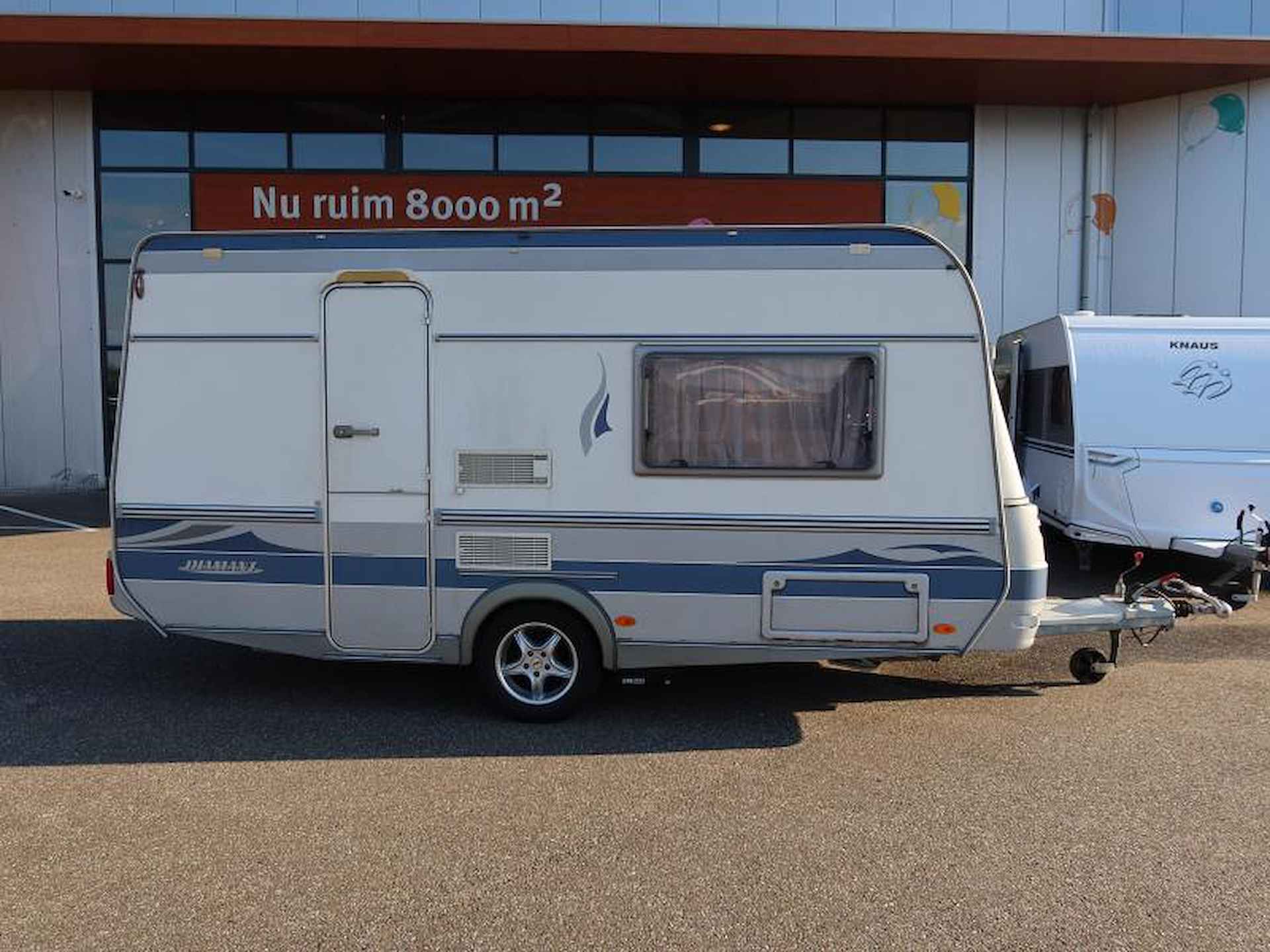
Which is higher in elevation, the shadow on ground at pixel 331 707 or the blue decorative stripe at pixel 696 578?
the blue decorative stripe at pixel 696 578

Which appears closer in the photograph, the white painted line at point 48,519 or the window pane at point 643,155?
the white painted line at point 48,519

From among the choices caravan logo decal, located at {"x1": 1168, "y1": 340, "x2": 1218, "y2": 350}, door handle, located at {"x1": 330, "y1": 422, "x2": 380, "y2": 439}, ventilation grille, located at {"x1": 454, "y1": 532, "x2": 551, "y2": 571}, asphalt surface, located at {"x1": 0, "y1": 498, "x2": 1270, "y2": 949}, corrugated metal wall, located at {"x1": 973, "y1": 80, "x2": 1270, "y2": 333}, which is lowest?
asphalt surface, located at {"x1": 0, "y1": 498, "x2": 1270, "y2": 949}

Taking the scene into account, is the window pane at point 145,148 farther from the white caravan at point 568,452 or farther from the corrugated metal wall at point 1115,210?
the corrugated metal wall at point 1115,210

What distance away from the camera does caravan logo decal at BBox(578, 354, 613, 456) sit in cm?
528

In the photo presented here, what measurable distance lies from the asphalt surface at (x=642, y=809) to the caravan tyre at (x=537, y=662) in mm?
136

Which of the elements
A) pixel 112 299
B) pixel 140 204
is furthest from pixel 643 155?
pixel 112 299

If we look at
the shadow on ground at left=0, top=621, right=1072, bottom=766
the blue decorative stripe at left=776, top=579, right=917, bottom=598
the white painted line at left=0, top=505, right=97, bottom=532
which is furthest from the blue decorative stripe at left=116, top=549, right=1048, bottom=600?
the white painted line at left=0, top=505, right=97, bottom=532

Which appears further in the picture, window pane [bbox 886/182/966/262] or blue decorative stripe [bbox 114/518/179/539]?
window pane [bbox 886/182/966/262]

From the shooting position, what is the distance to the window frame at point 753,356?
5145mm

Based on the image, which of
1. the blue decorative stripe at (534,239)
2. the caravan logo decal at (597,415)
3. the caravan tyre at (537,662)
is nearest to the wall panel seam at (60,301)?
the blue decorative stripe at (534,239)

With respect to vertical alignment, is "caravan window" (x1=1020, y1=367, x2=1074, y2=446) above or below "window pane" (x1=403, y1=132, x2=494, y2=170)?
below

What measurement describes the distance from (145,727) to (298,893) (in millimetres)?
2208

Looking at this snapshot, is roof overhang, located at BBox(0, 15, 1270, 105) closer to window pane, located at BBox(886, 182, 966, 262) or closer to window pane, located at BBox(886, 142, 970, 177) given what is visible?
window pane, located at BBox(886, 142, 970, 177)

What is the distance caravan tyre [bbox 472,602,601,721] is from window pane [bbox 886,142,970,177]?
11.8 metres
